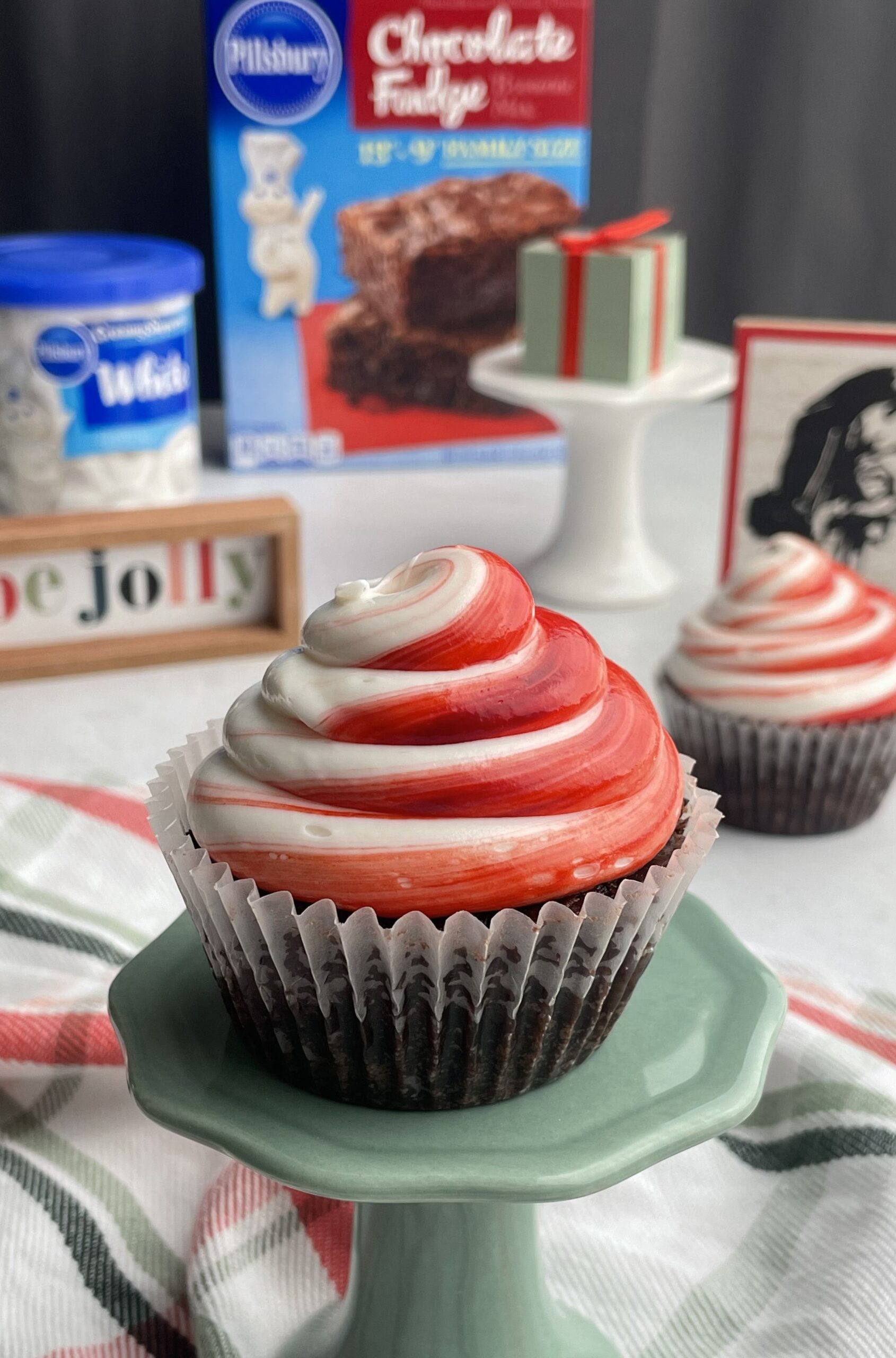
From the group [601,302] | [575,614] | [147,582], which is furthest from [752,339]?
[147,582]

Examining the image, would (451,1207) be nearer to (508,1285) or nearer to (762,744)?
(508,1285)

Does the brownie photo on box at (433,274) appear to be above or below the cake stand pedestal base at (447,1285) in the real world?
above

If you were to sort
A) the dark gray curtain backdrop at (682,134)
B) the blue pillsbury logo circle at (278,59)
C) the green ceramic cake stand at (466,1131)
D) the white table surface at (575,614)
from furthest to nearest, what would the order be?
the dark gray curtain backdrop at (682,134) < the blue pillsbury logo circle at (278,59) < the white table surface at (575,614) < the green ceramic cake stand at (466,1131)

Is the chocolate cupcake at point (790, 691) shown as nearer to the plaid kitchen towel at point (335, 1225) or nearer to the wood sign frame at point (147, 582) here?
the plaid kitchen towel at point (335, 1225)

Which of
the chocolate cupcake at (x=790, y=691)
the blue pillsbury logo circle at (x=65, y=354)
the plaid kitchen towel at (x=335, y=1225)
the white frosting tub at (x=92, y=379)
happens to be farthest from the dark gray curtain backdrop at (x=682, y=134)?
the plaid kitchen towel at (x=335, y=1225)

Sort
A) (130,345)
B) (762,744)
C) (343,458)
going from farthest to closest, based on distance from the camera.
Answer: (343,458)
(130,345)
(762,744)

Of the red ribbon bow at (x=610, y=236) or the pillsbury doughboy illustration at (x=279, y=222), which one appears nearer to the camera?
the red ribbon bow at (x=610, y=236)

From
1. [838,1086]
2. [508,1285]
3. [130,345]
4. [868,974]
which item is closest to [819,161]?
[130,345]

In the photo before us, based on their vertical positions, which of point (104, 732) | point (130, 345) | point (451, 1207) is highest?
point (130, 345)
